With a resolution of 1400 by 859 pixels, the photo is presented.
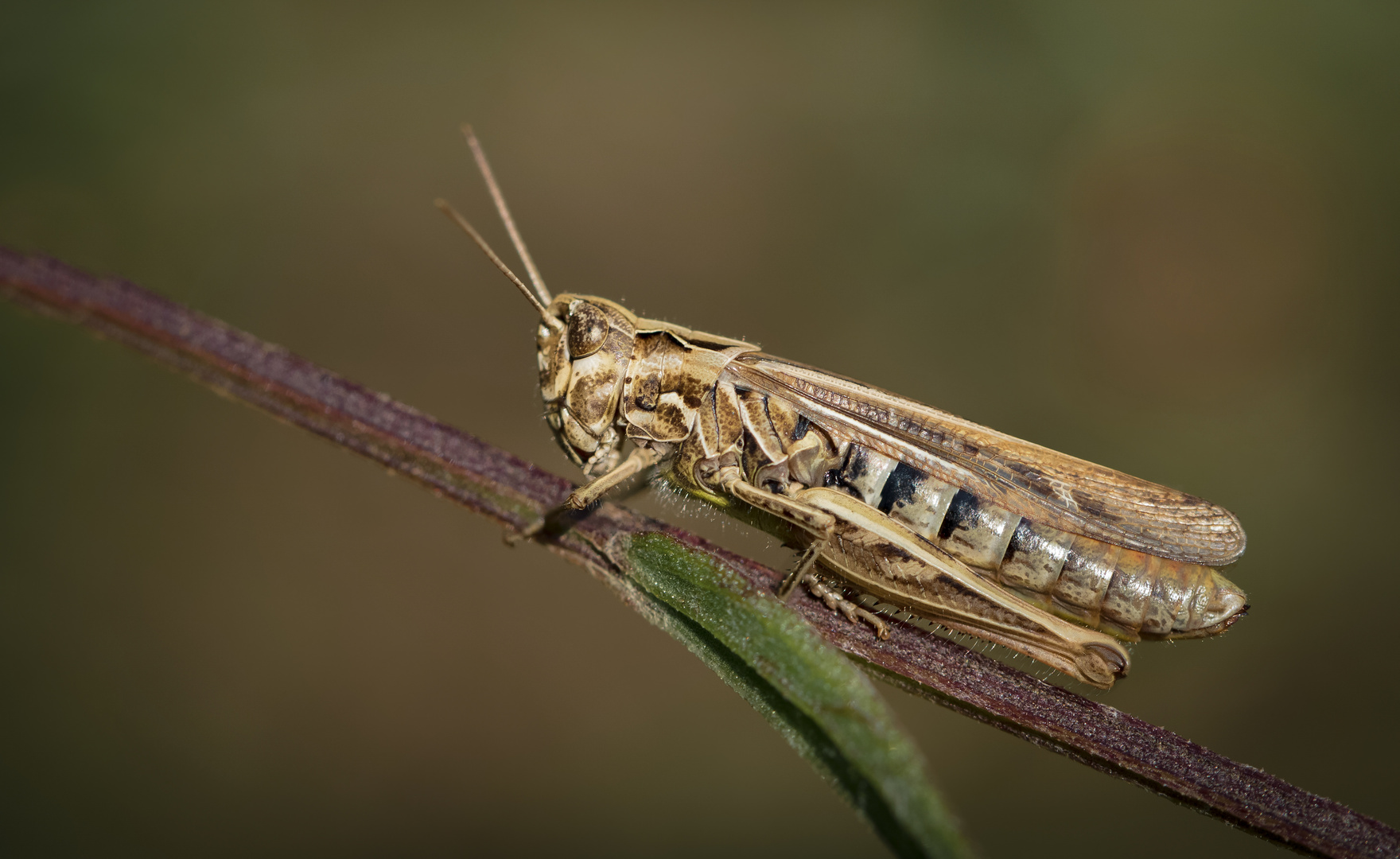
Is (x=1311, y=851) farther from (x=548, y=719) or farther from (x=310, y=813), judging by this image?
(x=310, y=813)

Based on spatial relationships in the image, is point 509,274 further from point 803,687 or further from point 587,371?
point 803,687

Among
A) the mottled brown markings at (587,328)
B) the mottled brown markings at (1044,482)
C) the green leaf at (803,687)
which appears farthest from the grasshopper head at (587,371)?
the green leaf at (803,687)

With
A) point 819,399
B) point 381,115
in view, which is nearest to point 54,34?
point 381,115

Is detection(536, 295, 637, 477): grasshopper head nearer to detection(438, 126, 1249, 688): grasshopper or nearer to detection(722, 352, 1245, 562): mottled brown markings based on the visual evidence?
detection(438, 126, 1249, 688): grasshopper

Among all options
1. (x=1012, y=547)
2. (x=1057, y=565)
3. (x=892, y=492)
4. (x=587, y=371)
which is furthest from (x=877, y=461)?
(x=587, y=371)

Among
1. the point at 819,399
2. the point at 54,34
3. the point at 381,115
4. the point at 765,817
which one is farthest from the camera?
the point at 381,115

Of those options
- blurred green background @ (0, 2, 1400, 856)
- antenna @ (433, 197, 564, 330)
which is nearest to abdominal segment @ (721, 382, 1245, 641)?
antenna @ (433, 197, 564, 330)

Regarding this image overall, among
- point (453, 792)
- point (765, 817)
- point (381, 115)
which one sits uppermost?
point (381, 115)
